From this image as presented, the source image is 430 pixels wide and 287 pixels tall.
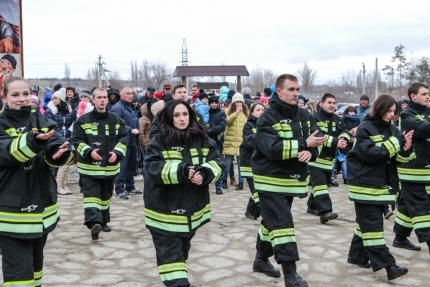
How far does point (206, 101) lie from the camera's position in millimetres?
12578

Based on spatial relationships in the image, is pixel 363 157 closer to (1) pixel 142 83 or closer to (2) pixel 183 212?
(2) pixel 183 212

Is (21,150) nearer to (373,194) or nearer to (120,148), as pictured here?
(120,148)

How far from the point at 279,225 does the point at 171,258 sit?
1.20 meters

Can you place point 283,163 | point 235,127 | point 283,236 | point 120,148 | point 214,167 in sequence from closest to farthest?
1. point 214,167
2. point 283,236
3. point 283,163
4. point 120,148
5. point 235,127

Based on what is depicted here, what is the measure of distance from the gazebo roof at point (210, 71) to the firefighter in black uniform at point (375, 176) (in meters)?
18.6

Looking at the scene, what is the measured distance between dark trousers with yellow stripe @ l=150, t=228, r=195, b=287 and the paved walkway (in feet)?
2.68

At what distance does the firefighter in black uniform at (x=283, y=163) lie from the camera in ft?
17.5

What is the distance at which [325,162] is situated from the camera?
8.90 metres

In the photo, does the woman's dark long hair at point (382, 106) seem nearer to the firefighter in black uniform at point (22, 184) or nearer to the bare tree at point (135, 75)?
the firefighter in black uniform at point (22, 184)

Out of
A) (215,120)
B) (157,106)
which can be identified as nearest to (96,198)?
(157,106)

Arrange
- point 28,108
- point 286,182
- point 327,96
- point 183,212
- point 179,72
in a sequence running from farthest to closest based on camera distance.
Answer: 1. point 179,72
2. point 327,96
3. point 286,182
4. point 183,212
5. point 28,108

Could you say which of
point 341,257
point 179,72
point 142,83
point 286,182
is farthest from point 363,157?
point 142,83

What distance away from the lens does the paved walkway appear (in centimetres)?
587

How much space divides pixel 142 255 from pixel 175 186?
2.15 m
